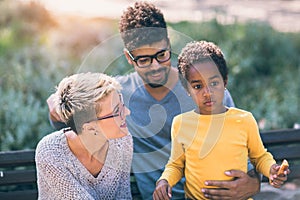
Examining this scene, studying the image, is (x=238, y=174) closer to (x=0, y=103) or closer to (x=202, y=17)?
(x=0, y=103)

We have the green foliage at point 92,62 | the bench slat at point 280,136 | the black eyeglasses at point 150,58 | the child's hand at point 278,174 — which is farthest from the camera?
the green foliage at point 92,62

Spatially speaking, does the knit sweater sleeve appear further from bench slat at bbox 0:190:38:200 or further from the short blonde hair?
→ bench slat at bbox 0:190:38:200

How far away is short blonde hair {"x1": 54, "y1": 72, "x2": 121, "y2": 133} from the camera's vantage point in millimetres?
3137

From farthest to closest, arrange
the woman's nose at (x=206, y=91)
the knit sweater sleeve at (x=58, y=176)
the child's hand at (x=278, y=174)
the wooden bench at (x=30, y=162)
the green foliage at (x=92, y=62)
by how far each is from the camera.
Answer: the green foliage at (x=92, y=62) → the wooden bench at (x=30, y=162) → the knit sweater sleeve at (x=58, y=176) → the woman's nose at (x=206, y=91) → the child's hand at (x=278, y=174)

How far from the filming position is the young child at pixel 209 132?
3119 millimetres

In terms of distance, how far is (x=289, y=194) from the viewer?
13.7 feet

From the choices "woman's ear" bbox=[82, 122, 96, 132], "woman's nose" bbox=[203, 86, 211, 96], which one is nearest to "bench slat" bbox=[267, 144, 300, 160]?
"woman's nose" bbox=[203, 86, 211, 96]

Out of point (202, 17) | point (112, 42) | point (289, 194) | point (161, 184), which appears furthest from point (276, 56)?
point (161, 184)

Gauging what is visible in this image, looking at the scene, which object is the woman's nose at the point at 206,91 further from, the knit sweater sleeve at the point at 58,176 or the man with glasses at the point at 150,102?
the knit sweater sleeve at the point at 58,176

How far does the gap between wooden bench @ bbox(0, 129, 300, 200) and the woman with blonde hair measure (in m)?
0.47

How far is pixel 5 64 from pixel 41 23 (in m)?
1.58

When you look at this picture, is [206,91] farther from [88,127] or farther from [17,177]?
[17,177]

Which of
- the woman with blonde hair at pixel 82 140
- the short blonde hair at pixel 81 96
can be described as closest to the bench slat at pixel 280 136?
the woman with blonde hair at pixel 82 140

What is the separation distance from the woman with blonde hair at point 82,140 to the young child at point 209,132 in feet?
1.20
